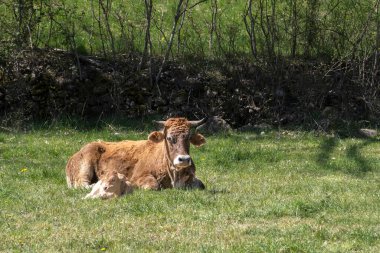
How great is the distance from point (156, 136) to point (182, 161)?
1.09 meters

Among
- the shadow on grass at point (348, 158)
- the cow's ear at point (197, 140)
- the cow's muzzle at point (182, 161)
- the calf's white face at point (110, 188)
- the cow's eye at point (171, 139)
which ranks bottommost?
the shadow on grass at point (348, 158)

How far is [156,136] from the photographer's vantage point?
42.7 ft

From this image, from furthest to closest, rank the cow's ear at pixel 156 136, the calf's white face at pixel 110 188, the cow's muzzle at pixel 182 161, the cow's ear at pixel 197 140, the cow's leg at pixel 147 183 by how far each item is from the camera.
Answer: the cow's ear at pixel 156 136 → the cow's ear at pixel 197 140 → the cow's leg at pixel 147 183 → the cow's muzzle at pixel 182 161 → the calf's white face at pixel 110 188

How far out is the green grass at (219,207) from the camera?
9047mm

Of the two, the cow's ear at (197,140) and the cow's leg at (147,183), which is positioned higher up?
the cow's ear at (197,140)

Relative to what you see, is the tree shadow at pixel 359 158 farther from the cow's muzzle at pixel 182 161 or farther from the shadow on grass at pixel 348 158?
the cow's muzzle at pixel 182 161

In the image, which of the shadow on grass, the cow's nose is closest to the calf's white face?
the cow's nose

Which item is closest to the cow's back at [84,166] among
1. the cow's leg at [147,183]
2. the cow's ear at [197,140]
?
the cow's leg at [147,183]

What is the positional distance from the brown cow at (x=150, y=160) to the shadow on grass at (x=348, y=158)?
303cm

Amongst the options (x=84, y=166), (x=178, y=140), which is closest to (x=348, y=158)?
(x=178, y=140)

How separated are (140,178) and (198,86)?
334 inches

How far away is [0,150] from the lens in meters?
16.4

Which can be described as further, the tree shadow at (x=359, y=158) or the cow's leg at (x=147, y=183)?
the tree shadow at (x=359, y=158)

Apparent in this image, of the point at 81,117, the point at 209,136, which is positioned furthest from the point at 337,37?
the point at 81,117
